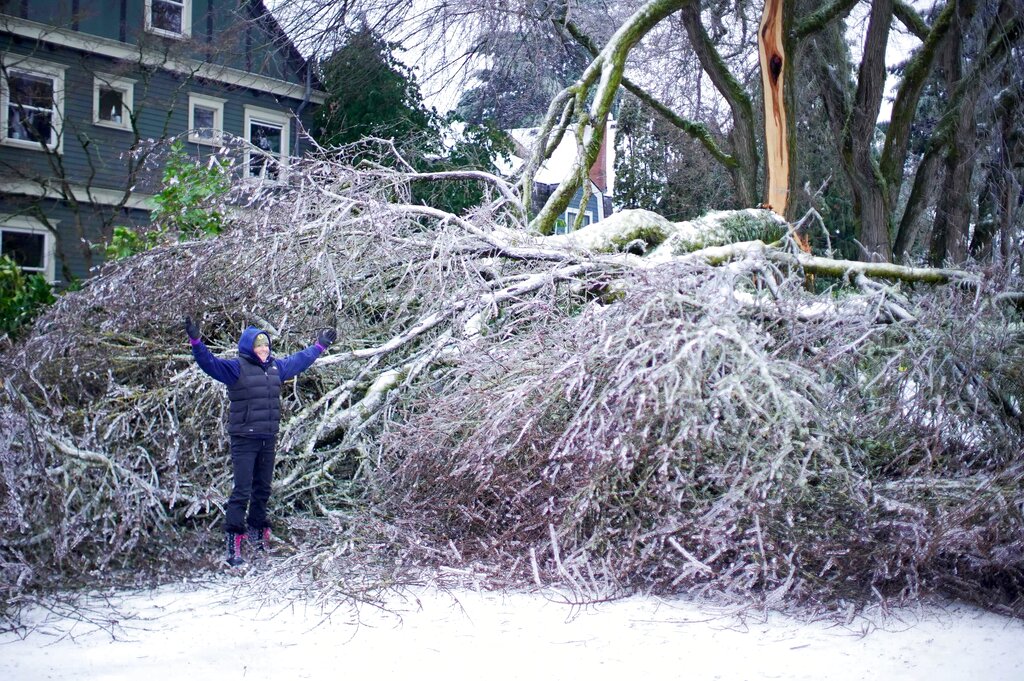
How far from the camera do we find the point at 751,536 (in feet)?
14.2

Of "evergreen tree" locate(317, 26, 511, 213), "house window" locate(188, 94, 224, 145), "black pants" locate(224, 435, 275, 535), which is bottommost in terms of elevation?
"black pants" locate(224, 435, 275, 535)

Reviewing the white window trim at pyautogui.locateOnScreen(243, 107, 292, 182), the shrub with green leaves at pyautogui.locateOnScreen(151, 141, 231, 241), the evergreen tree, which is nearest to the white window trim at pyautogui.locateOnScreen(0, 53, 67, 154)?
the white window trim at pyautogui.locateOnScreen(243, 107, 292, 182)

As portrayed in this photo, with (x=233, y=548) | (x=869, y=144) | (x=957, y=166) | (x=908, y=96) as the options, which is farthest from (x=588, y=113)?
(x=233, y=548)

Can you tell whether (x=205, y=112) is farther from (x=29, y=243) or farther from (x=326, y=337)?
(x=326, y=337)

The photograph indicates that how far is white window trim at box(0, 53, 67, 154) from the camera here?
15836 mm

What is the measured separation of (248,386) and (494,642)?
2125 millimetres

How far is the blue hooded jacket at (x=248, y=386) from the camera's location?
16.8 ft

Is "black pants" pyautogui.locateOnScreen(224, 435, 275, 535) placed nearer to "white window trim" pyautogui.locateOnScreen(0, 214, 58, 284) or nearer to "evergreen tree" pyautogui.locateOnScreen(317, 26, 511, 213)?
"evergreen tree" pyautogui.locateOnScreen(317, 26, 511, 213)

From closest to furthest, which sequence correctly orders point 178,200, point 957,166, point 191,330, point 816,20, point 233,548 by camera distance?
point 191,330
point 233,548
point 178,200
point 816,20
point 957,166

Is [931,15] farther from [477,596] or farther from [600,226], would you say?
[477,596]

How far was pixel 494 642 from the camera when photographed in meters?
3.85

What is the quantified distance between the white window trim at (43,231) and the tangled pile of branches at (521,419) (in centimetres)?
1116

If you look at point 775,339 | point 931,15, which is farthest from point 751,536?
point 931,15

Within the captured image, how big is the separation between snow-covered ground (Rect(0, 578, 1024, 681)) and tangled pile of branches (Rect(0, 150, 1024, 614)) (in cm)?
20
